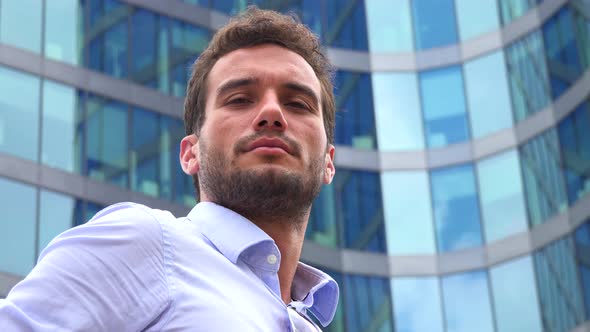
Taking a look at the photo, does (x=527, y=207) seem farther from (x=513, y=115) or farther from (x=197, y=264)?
(x=197, y=264)

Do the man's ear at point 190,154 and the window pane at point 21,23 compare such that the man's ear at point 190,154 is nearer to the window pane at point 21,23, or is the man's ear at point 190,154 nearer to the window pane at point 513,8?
the window pane at point 21,23

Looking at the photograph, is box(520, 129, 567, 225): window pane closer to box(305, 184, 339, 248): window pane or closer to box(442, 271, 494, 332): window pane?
box(442, 271, 494, 332): window pane

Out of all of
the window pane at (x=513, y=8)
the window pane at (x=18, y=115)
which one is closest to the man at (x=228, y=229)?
the window pane at (x=18, y=115)

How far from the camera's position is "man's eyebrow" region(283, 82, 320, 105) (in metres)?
3.60

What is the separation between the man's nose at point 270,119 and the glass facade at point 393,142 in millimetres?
19167

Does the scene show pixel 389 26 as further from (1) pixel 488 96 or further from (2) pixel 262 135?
(2) pixel 262 135

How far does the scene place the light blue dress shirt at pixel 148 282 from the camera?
2.54 m

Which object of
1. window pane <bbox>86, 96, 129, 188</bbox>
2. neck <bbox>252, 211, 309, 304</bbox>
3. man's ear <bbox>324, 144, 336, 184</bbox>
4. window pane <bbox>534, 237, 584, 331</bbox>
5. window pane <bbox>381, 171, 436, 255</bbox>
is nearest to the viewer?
neck <bbox>252, 211, 309, 304</bbox>

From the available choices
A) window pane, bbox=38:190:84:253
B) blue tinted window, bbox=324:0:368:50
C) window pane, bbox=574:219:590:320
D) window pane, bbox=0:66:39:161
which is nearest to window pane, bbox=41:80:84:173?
window pane, bbox=0:66:39:161

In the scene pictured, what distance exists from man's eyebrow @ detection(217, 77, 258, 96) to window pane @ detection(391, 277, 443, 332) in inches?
1008

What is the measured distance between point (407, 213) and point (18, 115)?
38.9 feet

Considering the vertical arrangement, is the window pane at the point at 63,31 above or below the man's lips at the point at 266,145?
above

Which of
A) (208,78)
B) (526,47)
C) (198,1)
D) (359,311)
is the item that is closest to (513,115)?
(526,47)

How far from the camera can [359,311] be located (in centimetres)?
2844
